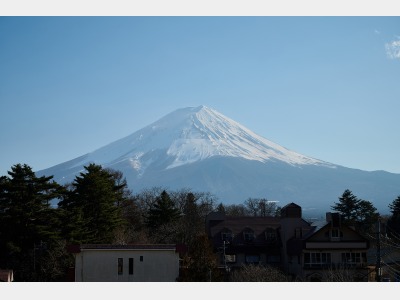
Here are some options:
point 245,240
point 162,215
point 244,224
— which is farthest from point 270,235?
point 162,215

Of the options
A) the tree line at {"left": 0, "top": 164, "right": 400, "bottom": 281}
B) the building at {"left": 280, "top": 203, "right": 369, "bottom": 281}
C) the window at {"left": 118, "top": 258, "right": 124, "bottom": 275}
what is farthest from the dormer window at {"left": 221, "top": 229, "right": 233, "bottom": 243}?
the window at {"left": 118, "top": 258, "right": 124, "bottom": 275}

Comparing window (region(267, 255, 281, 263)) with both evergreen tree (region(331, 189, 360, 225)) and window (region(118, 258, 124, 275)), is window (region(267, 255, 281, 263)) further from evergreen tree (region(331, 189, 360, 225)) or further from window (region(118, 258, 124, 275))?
evergreen tree (region(331, 189, 360, 225))

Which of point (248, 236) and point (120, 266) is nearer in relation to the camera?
point (120, 266)

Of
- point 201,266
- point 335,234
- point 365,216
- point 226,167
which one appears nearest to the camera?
point 201,266

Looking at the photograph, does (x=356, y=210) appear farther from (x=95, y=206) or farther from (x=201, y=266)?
(x=201, y=266)

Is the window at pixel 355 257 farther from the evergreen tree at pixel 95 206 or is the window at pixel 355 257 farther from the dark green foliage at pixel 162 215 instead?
the dark green foliage at pixel 162 215

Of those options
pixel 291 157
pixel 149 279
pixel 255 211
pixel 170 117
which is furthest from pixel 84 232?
pixel 170 117
